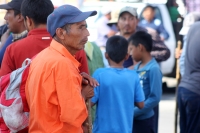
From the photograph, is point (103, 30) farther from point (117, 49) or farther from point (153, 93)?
point (117, 49)

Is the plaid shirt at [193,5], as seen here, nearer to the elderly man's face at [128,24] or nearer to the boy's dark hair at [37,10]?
the elderly man's face at [128,24]

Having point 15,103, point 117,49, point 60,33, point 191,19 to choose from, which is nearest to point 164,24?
point 191,19

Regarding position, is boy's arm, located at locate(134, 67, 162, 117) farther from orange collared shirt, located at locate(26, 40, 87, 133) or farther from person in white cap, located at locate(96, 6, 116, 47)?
person in white cap, located at locate(96, 6, 116, 47)

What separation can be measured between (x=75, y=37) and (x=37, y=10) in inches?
32.3

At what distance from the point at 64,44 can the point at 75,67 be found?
0.69ft

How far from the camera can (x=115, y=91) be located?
4879 millimetres

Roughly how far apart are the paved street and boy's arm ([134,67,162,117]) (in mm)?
3166

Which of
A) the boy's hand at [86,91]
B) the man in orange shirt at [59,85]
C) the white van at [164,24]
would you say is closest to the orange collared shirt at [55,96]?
the man in orange shirt at [59,85]

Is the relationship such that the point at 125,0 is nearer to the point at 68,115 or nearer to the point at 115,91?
the point at 115,91

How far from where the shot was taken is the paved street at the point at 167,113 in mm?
8961

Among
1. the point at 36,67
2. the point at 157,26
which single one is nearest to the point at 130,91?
the point at 36,67

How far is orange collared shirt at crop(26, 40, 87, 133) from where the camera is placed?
3346mm

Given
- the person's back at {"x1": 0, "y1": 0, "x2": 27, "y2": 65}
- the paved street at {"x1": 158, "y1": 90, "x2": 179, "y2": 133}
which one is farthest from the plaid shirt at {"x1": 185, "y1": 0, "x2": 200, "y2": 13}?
the person's back at {"x1": 0, "y1": 0, "x2": 27, "y2": 65}

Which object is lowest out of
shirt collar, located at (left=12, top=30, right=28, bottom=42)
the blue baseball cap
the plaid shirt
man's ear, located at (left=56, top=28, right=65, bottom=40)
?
the plaid shirt
